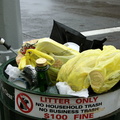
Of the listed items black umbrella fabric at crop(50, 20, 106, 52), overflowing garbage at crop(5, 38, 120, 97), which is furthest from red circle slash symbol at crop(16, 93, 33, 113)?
black umbrella fabric at crop(50, 20, 106, 52)

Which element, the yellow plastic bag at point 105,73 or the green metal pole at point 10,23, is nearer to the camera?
the yellow plastic bag at point 105,73

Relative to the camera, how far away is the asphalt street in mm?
8188

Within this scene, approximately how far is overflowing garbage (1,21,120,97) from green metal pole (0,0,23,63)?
1.78m

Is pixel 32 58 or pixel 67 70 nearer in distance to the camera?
pixel 67 70

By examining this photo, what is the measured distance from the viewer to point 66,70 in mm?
1948

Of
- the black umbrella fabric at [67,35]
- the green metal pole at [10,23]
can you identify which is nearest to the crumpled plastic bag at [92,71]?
the black umbrella fabric at [67,35]

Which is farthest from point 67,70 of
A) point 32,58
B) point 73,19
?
point 73,19

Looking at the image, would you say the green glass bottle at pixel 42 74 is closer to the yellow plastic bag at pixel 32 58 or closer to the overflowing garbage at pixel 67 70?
the overflowing garbage at pixel 67 70

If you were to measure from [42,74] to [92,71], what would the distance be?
1.09 ft

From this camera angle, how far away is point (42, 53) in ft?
6.76

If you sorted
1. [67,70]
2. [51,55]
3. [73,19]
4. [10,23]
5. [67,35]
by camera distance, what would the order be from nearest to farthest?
[67,70] → [51,55] → [67,35] → [10,23] → [73,19]

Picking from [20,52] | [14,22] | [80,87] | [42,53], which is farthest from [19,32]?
[80,87]

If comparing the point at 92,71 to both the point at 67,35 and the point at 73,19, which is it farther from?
the point at 73,19

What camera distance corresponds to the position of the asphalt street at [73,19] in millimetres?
8188
